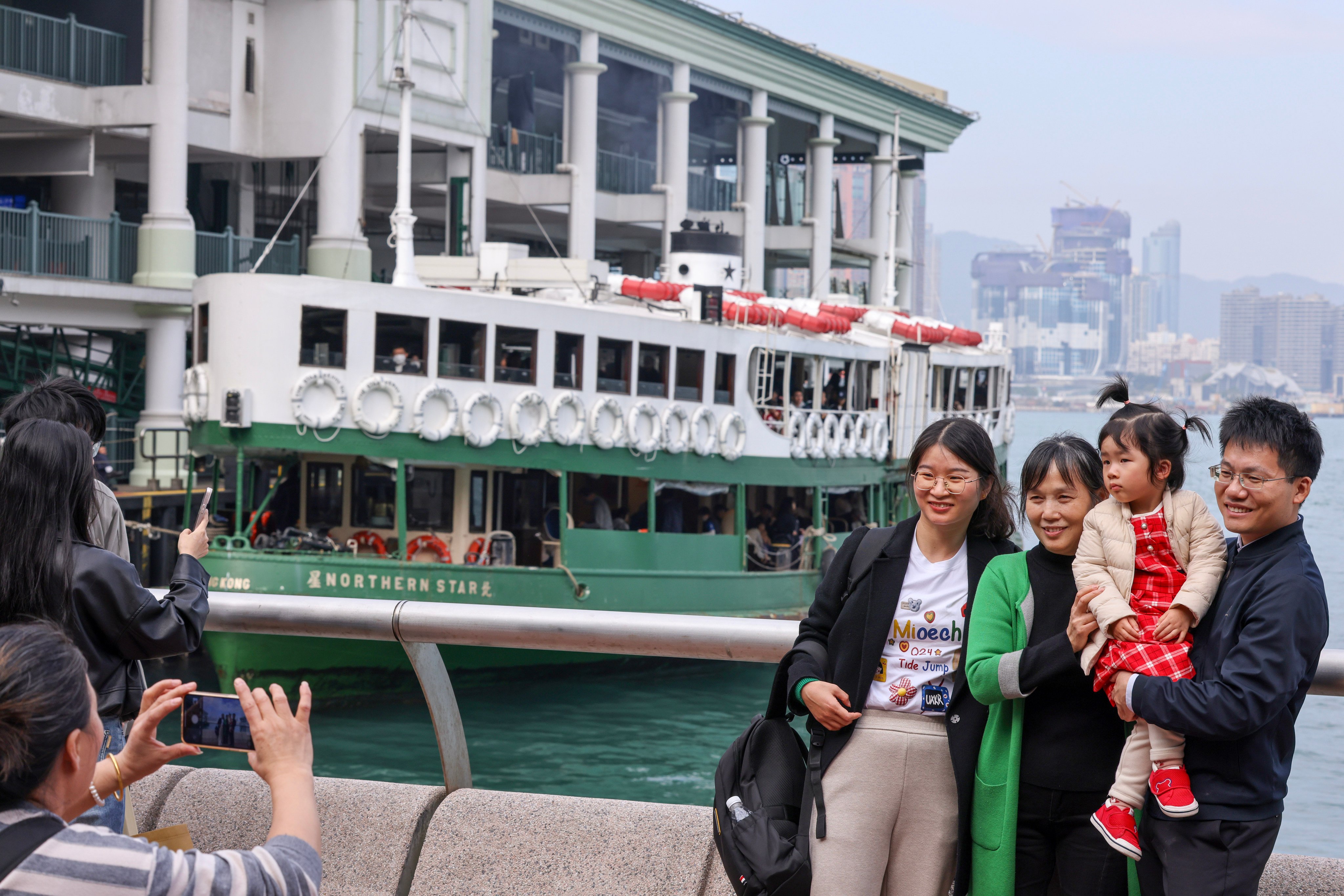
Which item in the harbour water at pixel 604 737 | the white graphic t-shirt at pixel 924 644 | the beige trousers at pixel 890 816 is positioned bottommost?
the harbour water at pixel 604 737

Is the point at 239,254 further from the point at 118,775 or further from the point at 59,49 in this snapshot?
the point at 118,775

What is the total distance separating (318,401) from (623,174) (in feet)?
71.3

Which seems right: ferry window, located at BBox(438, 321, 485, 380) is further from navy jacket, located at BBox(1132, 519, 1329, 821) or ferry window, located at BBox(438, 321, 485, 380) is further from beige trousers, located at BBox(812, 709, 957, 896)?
navy jacket, located at BBox(1132, 519, 1329, 821)

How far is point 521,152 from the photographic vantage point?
109 feet

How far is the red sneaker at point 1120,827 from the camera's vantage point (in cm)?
306

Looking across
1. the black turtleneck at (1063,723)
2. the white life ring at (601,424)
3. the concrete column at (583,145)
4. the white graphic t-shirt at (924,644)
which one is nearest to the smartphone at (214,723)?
the white graphic t-shirt at (924,644)

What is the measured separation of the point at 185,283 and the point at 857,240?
26420mm

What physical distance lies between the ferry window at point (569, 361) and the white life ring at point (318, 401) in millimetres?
2782

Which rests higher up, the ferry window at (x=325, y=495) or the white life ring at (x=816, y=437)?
Answer: the white life ring at (x=816, y=437)

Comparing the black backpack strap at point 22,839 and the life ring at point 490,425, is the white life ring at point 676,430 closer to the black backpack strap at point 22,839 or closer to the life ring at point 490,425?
A: the life ring at point 490,425

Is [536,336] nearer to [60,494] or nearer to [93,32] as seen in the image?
[93,32]

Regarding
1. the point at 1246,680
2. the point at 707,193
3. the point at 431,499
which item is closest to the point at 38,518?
the point at 1246,680

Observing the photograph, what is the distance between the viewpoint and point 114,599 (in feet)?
10.3

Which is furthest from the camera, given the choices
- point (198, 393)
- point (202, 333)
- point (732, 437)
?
point (732, 437)
